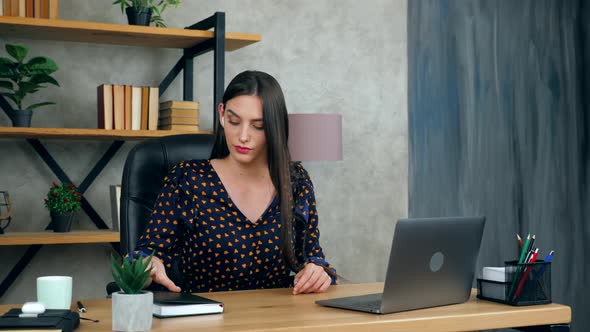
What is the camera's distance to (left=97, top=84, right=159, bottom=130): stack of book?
2.96m

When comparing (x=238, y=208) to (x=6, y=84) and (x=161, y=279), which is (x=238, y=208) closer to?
(x=161, y=279)

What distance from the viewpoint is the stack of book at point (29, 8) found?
2820mm

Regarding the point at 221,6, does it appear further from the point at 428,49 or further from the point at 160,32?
the point at 428,49

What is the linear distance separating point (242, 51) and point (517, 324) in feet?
7.62

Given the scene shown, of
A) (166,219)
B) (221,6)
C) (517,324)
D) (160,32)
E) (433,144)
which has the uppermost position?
(221,6)

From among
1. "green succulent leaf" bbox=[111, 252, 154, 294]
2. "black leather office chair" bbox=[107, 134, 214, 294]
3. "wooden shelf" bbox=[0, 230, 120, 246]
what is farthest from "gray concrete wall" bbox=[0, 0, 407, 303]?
"green succulent leaf" bbox=[111, 252, 154, 294]

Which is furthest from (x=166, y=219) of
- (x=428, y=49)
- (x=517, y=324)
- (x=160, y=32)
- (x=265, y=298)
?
(x=428, y=49)

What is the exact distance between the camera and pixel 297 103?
361 cm

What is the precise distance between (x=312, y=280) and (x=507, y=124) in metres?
2.54

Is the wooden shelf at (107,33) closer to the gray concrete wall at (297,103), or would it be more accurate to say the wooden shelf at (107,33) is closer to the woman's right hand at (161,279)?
the gray concrete wall at (297,103)

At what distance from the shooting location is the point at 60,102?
320cm

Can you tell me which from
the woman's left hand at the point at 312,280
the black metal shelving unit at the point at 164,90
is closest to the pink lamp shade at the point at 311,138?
the black metal shelving unit at the point at 164,90

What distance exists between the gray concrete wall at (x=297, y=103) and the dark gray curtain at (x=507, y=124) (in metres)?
0.14

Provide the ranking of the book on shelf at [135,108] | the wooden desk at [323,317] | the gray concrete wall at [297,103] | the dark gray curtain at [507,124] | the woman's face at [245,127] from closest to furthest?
the wooden desk at [323,317]
the woman's face at [245,127]
the book on shelf at [135,108]
the gray concrete wall at [297,103]
the dark gray curtain at [507,124]
